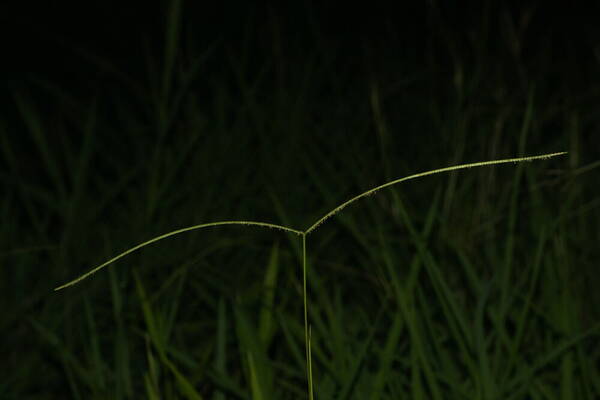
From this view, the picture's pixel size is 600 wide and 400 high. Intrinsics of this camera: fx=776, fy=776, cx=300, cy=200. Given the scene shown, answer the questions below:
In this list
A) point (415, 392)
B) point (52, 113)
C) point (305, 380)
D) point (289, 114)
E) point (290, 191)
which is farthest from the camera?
point (52, 113)

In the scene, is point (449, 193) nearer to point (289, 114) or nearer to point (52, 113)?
point (289, 114)

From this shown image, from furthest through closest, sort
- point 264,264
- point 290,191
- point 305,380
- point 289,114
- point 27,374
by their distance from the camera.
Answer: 1. point 289,114
2. point 290,191
3. point 264,264
4. point 27,374
5. point 305,380

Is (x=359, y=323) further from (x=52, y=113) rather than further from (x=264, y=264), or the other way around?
(x=52, y=113)

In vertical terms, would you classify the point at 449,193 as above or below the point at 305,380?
above

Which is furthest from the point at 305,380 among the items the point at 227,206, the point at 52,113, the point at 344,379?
the point at 52,113

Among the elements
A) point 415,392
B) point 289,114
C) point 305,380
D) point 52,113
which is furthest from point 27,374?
point 52,113

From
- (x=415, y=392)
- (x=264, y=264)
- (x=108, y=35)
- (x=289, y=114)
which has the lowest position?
(x=415, y=392)

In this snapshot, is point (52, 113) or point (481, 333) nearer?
point (481, 333)
